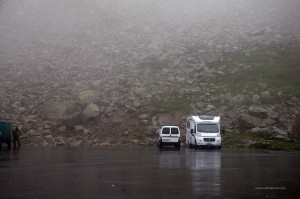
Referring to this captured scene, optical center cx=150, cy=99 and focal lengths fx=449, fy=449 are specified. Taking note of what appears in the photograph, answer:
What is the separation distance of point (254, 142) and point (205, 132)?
556cm

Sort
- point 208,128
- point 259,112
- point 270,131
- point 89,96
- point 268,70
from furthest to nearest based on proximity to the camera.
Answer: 1. point 268,70
2. point 89,96
3. point 259,112
4. point 270,131
5. point 208,128

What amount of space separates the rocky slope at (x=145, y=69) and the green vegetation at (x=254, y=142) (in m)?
1.41

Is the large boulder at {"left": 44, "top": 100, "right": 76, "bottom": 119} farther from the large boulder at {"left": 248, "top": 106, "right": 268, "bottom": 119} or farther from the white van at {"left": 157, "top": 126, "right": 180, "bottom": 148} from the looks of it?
the large boulder at {"left": 248, "top": 106, "right": 268, "bottom": 119}

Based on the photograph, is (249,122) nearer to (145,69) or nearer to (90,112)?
(90,112)

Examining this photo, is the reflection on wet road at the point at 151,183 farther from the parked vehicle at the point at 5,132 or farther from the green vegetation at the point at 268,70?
the green vegetation at the point at 268,70

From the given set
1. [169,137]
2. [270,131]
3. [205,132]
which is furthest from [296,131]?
[169,137]

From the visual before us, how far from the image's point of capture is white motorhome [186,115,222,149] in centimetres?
3500

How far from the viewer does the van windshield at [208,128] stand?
35.4m

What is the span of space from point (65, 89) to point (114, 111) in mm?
8240

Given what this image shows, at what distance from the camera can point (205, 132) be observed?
1391 inches

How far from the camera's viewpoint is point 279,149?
35.1m

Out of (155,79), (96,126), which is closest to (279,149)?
(96,126)

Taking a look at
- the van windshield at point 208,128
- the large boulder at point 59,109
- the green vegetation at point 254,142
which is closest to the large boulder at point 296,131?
the green vegetation at point 254,142

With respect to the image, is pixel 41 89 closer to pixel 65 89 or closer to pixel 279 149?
pixel 65 89
